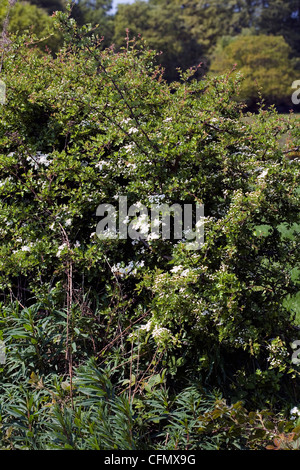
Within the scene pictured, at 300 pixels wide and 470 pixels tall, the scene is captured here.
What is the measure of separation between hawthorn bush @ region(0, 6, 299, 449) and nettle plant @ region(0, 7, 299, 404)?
1 centimetres

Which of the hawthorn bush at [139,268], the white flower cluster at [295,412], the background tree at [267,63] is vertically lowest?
the white flower cluster at [295,412]

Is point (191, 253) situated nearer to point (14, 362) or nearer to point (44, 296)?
point (44, 296)

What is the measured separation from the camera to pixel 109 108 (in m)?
4.07

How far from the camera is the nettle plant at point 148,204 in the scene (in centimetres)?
307

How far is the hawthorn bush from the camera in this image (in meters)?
2.79

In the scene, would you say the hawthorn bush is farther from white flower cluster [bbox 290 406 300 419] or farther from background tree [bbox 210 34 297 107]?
background tree [bbox 210 34 297 107]

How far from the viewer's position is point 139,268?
3.45 meters

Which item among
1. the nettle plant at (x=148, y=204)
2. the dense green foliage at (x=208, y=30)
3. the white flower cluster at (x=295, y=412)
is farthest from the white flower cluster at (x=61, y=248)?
the dense green foliage at (x=208, y=30)

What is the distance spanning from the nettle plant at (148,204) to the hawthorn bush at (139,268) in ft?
0.05

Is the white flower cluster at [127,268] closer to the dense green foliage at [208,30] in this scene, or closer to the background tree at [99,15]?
the dense green foliage at [208,30]

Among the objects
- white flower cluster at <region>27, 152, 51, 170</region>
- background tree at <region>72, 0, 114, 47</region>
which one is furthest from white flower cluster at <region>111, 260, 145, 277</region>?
background tree at <region>72, 0, 114, 47</region>
